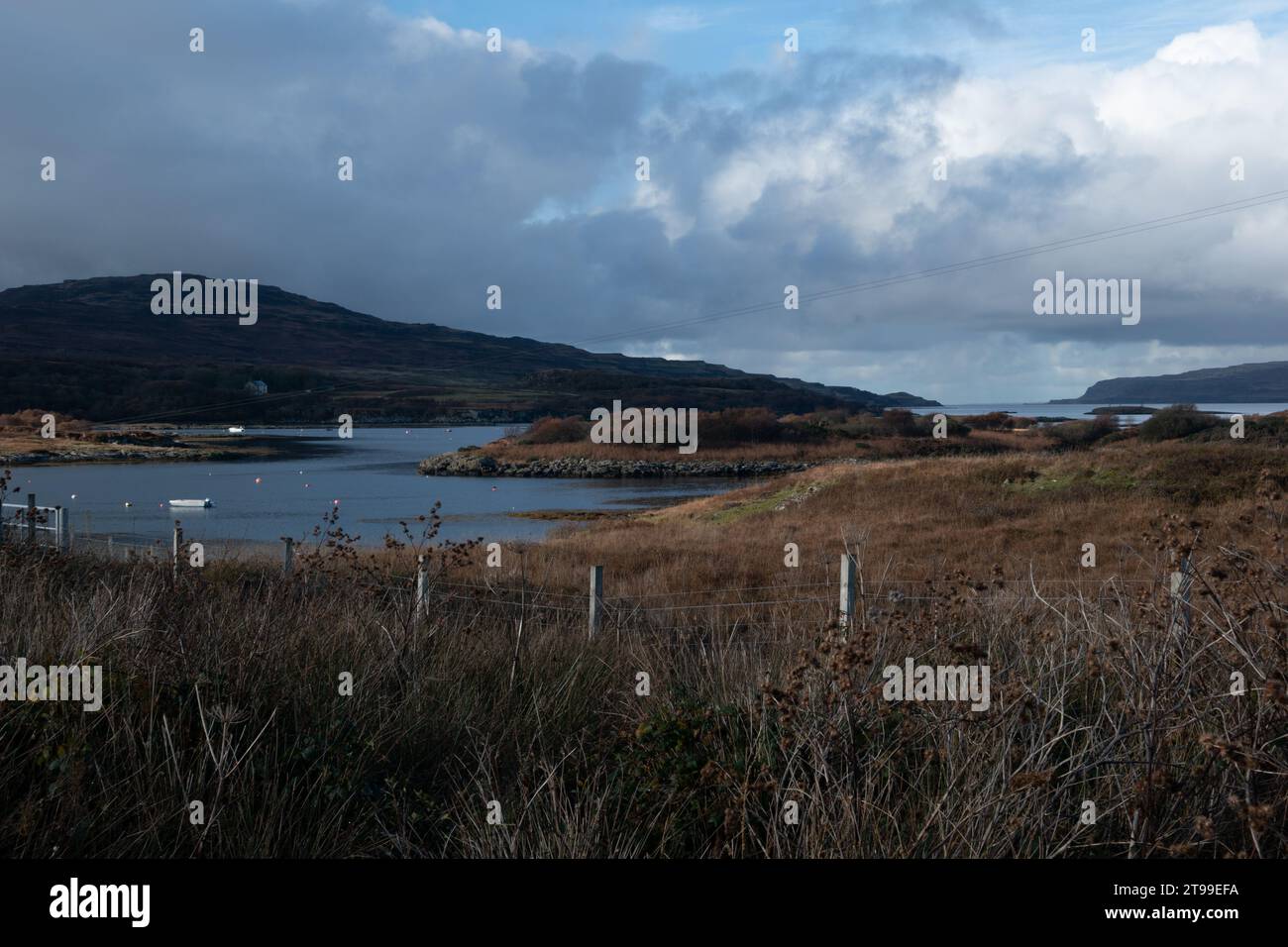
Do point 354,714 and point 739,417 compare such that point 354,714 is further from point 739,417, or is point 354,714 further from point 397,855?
point 739,417

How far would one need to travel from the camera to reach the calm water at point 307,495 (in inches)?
1543

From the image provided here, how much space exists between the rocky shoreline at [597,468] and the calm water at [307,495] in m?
3.19

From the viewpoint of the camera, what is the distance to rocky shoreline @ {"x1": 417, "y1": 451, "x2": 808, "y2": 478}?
269ft

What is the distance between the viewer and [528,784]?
4.63 metres

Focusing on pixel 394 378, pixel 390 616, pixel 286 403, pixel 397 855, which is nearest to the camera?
pixel 397 855

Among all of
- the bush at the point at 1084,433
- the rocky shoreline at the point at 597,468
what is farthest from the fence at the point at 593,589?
the rocky shoreline at the point at 597,468

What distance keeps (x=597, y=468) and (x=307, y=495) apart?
29.3 meters

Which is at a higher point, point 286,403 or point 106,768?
point 286,403

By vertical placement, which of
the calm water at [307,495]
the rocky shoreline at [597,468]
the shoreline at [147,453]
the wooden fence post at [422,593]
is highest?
the shoreline at [147,453]

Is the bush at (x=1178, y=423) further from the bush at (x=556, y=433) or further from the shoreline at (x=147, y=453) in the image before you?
the shoreline at (x=147, y=453)

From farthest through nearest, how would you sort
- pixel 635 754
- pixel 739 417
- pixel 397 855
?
pixel 739 417 < pixel 635 754 < pixel 397 855

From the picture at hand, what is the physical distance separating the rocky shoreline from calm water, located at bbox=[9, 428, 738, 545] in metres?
3.19

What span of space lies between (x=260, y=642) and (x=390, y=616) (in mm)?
1717

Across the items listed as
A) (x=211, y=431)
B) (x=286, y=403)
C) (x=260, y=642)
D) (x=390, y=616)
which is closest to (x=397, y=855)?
(x=260, y=642)
